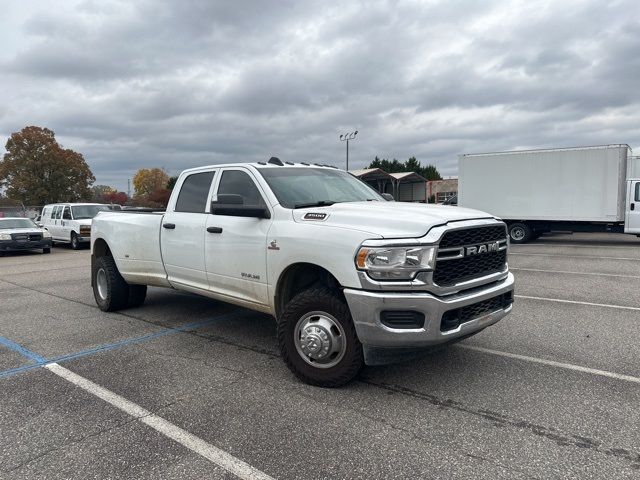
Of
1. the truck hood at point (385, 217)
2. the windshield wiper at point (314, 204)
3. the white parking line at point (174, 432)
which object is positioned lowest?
the white parking line at point (174, 432)

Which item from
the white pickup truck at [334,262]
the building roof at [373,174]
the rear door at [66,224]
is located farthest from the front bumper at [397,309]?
the building roof at [373,174]

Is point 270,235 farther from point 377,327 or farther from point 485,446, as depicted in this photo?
point 485,446

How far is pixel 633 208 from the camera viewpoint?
1524 centimetres

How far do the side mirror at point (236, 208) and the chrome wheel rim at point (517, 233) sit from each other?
15095mm

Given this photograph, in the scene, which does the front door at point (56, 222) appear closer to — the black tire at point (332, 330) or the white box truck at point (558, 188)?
the white box truck at point (558, 188)

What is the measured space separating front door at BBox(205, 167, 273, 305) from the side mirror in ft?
0.27

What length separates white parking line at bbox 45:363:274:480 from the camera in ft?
9.10

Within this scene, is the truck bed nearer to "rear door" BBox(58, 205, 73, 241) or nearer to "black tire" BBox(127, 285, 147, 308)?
"black tire" BBox(127, 285, 147, 308)

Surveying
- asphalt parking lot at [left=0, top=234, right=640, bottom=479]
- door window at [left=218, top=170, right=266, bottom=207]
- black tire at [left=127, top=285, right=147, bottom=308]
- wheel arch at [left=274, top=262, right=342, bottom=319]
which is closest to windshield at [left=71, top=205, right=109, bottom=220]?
black tire at [left=127, top=285, right=147, bottom=308]

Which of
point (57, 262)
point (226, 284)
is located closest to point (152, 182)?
point (57, 262)

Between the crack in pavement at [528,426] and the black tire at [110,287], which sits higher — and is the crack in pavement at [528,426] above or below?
below

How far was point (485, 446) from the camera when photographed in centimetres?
298

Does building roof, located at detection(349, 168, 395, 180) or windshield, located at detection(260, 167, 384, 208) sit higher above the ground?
building roof, located at detection(349, 168, 395, 180)

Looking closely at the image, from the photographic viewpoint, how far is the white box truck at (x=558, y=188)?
1544 centimetres
